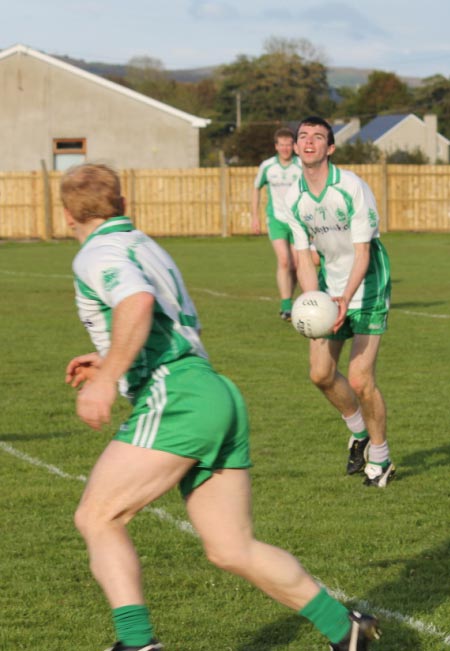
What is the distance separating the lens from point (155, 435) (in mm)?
4320

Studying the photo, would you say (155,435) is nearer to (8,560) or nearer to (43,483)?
(8,560)

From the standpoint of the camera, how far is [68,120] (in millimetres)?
49125

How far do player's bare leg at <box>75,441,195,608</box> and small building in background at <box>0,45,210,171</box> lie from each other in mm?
44992

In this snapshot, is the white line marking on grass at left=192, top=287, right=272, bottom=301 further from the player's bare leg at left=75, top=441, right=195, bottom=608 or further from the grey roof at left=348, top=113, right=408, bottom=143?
the grey roof at left=348, top=113, right=408, bottom=143

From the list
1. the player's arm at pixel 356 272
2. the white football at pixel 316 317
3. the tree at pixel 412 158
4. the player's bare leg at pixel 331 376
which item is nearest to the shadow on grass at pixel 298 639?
the white football at pixel 316 317

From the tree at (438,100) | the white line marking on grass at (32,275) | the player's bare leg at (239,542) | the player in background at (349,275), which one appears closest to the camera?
the player's bare leg at (239,542)

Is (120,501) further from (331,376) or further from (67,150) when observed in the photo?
(67,150)

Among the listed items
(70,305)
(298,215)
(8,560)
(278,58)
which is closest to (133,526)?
(8,560)

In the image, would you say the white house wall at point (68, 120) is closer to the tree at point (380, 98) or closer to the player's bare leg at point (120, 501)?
the player's bare leg at point (120, 501)

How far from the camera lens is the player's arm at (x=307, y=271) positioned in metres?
8.25

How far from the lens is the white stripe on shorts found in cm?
432

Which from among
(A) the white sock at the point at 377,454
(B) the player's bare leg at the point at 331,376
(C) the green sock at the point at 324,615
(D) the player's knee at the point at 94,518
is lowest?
(A) the white sock at the point at 377,454

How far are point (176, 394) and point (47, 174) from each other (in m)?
37.5

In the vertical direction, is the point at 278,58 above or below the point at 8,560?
above
